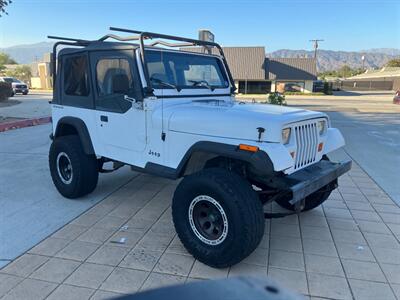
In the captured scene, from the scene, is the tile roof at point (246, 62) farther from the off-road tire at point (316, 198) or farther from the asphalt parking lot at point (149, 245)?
the off-road tire at point (316, 198)

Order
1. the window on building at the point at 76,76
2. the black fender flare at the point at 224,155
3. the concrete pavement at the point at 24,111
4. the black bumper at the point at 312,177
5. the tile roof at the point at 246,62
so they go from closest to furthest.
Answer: the black fender flare at the point at 224,155 < the black bumper at the point at 312,177 < the window on building at the point at 76,76 < the concrete pavement at the point at 24,111 < the tile roof at the point at 246,62

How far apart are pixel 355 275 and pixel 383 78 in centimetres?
6410

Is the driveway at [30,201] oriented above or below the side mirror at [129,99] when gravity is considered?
below

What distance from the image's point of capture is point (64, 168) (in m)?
5.00

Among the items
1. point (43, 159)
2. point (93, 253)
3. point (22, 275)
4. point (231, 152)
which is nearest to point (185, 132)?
point (231, 152)

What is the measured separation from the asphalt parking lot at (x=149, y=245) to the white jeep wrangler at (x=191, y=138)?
1.03ft

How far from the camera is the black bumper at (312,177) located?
3.11 m

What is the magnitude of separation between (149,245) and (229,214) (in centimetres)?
109

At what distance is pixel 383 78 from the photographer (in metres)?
58.4

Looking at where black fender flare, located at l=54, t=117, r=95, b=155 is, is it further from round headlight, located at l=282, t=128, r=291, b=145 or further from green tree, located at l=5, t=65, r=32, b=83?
green tree, located at l=5, t=65, r=32, b=83

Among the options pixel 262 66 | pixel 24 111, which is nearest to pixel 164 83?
pixel 24 111

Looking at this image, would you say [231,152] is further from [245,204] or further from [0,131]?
[0,131]

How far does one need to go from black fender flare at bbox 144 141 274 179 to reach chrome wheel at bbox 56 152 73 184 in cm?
164

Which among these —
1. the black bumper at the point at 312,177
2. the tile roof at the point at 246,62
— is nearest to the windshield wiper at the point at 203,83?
the black bumper at the point at 312,177
